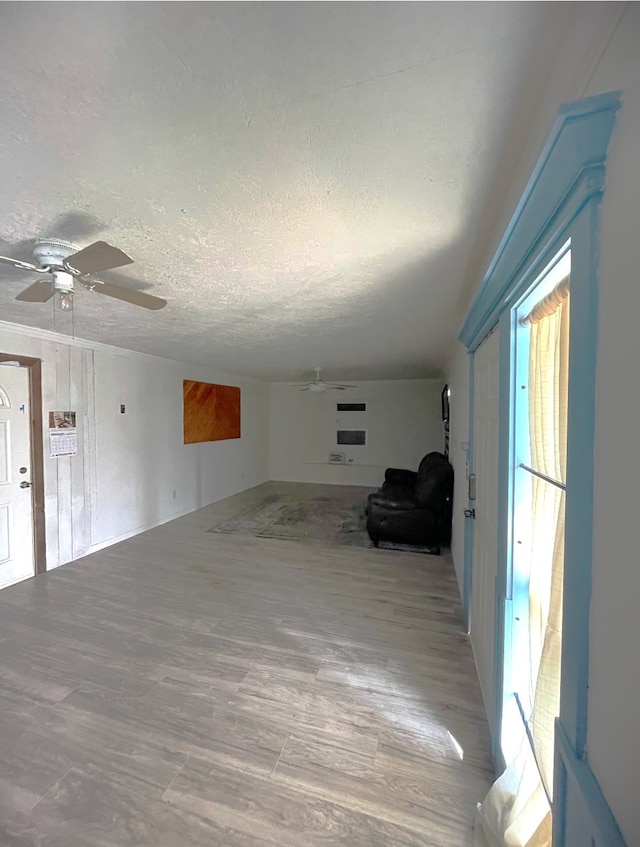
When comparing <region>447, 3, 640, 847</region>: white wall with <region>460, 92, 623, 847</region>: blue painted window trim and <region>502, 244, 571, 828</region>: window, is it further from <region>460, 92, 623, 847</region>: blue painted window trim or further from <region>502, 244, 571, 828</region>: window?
<region>502, 244, 571, 828</region>: window

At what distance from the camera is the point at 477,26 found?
68 cm

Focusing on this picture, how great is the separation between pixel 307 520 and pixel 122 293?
4092 millimetres

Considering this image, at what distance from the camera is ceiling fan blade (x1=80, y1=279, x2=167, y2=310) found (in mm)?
1681

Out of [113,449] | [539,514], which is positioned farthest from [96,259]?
[113,449]

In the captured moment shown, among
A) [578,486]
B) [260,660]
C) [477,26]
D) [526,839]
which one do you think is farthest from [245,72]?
[260,660]

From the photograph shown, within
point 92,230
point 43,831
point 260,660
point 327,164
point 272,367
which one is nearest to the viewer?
point 327,164

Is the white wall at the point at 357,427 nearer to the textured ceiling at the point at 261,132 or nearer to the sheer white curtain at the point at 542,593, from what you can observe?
the textured ceiling at the point at 261,132

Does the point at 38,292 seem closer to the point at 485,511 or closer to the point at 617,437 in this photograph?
the point at 617,437

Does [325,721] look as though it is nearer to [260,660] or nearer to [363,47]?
[260,660]

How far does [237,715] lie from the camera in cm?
177

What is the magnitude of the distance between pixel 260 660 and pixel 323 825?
0.97 meters

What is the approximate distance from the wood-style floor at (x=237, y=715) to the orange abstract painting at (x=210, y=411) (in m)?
2.83

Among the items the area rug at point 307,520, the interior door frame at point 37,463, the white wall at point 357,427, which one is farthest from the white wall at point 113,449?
the white wall at point 357,427

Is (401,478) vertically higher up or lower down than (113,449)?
lower down
